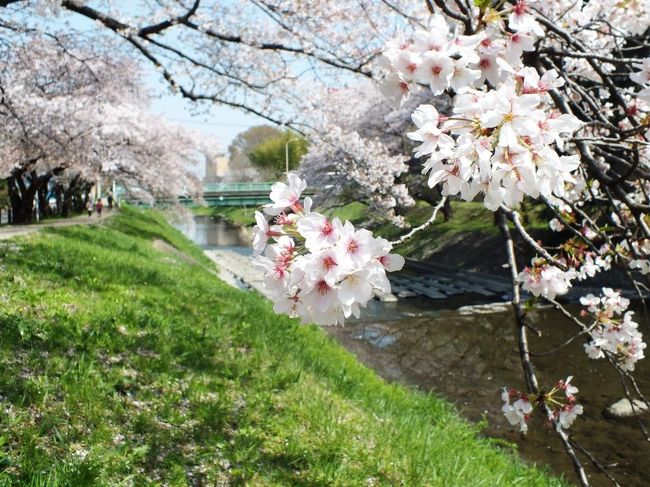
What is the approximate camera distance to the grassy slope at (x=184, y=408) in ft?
10.4

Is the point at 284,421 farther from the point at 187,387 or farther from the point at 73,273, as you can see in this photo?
the point at 73,273

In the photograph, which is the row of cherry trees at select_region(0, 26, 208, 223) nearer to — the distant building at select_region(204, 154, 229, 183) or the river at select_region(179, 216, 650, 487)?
the river at select_region(179, 216, 650, 487)

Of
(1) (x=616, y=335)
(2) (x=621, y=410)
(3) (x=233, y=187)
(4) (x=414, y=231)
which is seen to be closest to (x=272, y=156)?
(3) (x=233, y=187)

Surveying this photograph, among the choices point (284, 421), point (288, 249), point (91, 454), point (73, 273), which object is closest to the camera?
point (288, 249)

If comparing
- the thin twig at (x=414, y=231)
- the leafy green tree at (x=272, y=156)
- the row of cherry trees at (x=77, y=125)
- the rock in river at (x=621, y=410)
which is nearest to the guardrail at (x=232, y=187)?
the leafy green tree at (x=272, y=156)

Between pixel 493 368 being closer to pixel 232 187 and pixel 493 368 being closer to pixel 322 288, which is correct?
pixel 322 288

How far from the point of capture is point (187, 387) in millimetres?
4309

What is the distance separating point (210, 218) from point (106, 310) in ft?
211

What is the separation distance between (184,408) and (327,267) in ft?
9.28

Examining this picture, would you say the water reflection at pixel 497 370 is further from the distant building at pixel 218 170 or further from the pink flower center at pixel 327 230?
the distant building at pixel 218 170

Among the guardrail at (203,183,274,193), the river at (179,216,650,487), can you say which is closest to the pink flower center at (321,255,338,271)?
the river at (179,216,650,487)

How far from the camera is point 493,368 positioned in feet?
34.0

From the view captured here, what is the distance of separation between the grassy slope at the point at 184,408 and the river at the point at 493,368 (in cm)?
144

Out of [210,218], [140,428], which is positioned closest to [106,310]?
[140,428]
